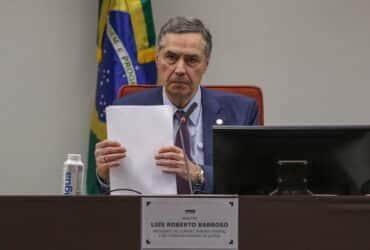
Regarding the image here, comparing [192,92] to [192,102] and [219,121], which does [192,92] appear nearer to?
[192,102]

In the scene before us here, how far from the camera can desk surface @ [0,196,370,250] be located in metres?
1.24

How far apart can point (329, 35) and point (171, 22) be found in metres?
1.29

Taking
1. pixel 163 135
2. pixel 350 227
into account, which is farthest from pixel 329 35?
pixel 350 227

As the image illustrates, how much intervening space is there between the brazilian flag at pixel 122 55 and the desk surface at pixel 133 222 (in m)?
1.87

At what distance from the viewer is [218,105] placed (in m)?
2.37

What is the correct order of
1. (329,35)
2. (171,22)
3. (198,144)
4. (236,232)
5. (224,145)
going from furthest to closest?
(329,35) → (171,22) → (198,144) → (224,145) → (236,232)

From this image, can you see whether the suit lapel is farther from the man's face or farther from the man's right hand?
the man's right hand

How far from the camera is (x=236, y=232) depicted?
1240mm

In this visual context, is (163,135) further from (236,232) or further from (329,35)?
(329,35)

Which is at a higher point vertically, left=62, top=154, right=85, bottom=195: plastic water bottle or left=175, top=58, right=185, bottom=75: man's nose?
left=175, top=58, right=185, bottom=75: man's nose

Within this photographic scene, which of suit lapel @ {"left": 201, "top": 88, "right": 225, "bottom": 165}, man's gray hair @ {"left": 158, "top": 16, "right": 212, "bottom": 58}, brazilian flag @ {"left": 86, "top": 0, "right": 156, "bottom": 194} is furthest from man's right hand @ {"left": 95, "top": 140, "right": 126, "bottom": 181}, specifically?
brazilian flag @ {"left": 86, "top": 0, "right": 156, "bottom": 194}

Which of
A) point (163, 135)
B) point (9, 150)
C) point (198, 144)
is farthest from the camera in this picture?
point (9, 150)

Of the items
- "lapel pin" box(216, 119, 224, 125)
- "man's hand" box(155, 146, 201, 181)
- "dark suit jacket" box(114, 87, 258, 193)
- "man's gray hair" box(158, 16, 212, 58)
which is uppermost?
"man's gray hair" box(158, 16, 212, 58)

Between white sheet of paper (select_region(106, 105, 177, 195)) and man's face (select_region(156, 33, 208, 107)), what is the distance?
58 cm
